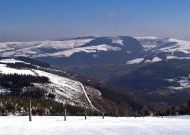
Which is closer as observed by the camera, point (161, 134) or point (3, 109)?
point (161, 134)

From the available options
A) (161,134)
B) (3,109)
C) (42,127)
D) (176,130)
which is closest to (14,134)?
(42,127)

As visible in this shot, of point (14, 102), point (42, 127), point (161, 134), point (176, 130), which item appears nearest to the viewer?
point (161, 134)

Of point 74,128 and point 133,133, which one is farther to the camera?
point 74,128

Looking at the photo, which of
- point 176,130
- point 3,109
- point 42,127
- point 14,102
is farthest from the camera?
point 14,102

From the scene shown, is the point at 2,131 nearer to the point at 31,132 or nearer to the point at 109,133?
the point at 31,132

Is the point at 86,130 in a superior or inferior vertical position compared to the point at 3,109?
superior

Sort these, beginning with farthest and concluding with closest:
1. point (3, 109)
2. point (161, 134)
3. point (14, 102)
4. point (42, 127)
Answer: point (14, 102), point (3, 109), point (42, 127), point (161, 134)

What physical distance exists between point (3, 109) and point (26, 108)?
9166mm

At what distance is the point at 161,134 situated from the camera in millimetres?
18719

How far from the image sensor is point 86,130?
20547 millimetres

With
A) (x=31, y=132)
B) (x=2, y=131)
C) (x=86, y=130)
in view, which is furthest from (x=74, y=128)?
(x=2, y=131)

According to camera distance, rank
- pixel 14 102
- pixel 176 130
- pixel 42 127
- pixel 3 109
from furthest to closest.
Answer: pixel 14 102
pixel 3 109
pixel 42 127
pixel 176 130

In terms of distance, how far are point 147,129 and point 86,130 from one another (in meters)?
3.84

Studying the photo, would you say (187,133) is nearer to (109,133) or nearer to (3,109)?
(109,133)
